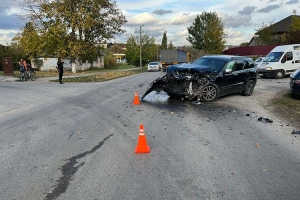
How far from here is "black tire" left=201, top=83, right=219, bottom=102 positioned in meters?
10.9

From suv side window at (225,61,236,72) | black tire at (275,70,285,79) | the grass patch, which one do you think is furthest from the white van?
suv side window at (225,61,236,72)

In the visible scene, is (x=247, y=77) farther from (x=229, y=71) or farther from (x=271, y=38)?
(x=271, y=38)

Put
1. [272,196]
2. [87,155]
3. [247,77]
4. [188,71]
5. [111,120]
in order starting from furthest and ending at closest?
[247,77] < [188,71] < [111,120] < [87,155] < [272,196]

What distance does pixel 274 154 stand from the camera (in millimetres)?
5352

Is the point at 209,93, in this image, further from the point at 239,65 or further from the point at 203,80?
the point at 239,65

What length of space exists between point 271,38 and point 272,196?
51.4 m

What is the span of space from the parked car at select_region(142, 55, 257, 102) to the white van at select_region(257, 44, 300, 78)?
1063cm

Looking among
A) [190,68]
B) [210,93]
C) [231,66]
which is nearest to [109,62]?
[231,66]

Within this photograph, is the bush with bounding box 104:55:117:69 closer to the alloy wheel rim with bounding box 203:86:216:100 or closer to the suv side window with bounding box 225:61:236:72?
the suv side window with bounding box 225:61:236:72

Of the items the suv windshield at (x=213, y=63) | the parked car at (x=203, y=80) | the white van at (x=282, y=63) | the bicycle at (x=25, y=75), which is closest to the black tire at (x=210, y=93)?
the parked car at (x=203, y=80)

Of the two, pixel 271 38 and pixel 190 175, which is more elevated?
pixel 271 38

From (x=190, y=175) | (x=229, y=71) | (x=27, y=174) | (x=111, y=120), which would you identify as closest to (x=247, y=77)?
(x=229, y=71)

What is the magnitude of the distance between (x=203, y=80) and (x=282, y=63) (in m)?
13.6

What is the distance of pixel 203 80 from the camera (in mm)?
10648
